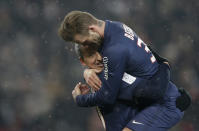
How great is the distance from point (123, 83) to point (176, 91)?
0.49 m

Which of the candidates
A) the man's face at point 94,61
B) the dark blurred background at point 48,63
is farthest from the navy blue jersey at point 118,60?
the dark blurred background at point 48,63

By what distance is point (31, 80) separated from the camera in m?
6.28

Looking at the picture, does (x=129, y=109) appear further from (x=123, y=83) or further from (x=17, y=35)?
(x=17, y=35)

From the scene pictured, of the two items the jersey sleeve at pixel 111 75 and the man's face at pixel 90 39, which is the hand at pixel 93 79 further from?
the man's face at pixel 90 39

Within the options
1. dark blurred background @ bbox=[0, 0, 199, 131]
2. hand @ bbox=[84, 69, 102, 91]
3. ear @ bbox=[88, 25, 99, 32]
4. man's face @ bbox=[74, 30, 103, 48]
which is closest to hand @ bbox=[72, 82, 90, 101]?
hand @ bbox=[84, 69, 102, 91]

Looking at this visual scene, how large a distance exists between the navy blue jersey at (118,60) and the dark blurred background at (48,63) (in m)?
2.82

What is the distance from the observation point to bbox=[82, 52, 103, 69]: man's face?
355 cm

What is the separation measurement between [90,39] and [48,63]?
317 centimetres

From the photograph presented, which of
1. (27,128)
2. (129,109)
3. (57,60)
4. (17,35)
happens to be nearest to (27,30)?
(17,35)

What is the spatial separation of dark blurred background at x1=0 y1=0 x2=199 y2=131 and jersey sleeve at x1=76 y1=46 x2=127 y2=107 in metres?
2.83

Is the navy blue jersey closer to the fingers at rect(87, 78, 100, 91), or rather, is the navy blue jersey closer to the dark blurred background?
the fingers at rect(87, 78, 100, 91)

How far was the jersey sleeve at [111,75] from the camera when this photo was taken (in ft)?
10.6

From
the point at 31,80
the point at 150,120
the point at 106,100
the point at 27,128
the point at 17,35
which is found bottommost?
the point at 27,128

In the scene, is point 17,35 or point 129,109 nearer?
point 129,109
